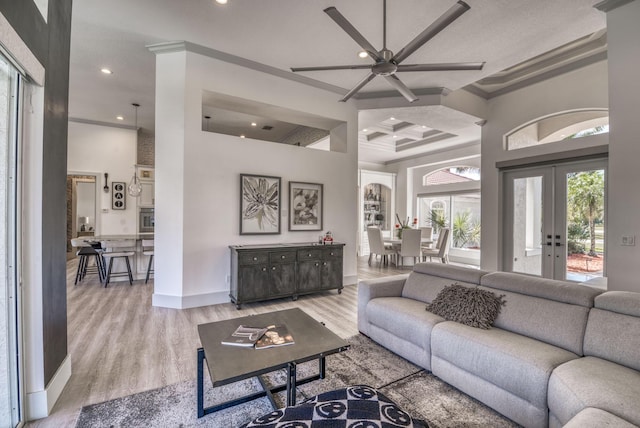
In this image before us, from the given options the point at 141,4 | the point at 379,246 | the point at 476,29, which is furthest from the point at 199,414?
A: the point at 379,246

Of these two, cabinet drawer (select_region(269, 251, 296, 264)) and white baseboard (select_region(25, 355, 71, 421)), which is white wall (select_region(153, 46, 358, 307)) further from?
white baseboard (select_region(25, 355, 71, 421))

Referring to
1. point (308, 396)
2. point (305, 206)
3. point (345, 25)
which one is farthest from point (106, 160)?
point (308, 396)

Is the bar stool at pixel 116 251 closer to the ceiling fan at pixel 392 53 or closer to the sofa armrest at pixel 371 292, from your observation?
the sofa armrest at pixel 371 292

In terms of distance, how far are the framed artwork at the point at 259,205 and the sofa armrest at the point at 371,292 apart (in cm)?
209

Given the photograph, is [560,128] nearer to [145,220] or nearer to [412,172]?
[412,172]

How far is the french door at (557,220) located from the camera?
14.5 feet

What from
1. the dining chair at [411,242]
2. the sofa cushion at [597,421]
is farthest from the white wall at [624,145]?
the dining chair at [411,242]

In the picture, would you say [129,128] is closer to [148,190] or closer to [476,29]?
[148,190]

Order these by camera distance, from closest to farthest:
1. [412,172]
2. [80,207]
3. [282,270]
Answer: [282,270]
[80,207]
[412,172]

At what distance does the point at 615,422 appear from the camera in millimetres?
1226

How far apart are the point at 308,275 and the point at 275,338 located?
2660 mm

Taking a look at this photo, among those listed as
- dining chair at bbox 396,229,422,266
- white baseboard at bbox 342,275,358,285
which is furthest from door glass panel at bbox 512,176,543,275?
white baseboard at bbox 342,275,358,285

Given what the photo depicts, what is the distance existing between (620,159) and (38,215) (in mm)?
5052

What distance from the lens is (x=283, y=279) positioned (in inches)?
176
